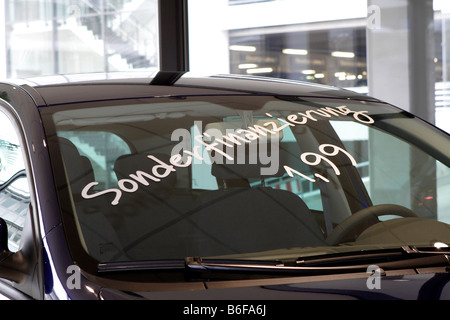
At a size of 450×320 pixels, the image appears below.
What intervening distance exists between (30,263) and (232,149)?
57 cm

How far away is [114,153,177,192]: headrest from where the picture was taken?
64.1 inches

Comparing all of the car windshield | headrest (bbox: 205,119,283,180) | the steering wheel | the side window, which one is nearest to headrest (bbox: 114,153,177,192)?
the car windshield

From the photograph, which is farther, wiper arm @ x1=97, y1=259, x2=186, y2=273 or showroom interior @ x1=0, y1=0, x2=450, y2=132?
showroom interior @ x1=0, y1=0, x2=450, y2=132

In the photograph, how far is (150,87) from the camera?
1.88 m

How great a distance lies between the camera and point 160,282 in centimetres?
129

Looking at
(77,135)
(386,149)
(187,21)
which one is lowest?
(386,149)

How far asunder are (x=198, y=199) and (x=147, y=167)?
14 centimetres

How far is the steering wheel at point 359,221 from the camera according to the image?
Result: 5.54 ft

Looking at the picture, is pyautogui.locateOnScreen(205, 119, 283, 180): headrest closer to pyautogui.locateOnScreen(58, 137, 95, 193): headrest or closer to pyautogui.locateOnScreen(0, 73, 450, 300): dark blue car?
pyautogui.locateOnScreen(0, 73, 450, 300): dark blue car

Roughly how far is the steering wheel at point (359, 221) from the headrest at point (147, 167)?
40 cm

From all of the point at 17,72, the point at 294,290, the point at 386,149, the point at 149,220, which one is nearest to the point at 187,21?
the point at 386,149

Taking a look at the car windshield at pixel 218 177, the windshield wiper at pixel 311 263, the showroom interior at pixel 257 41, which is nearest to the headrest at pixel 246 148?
the car windshield at pixel 218 177

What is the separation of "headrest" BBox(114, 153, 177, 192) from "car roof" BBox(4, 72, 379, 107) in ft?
0.54
